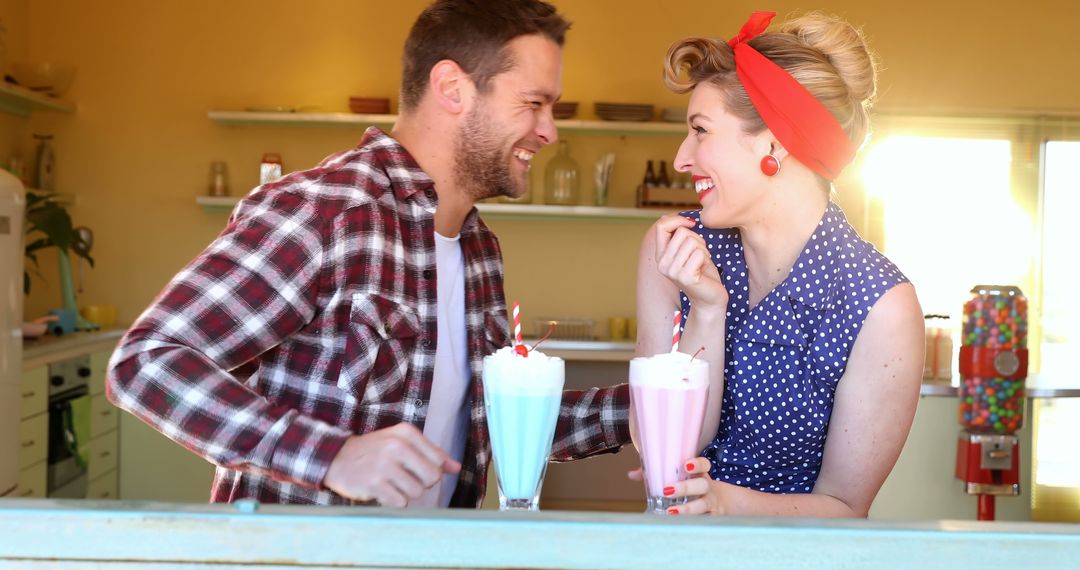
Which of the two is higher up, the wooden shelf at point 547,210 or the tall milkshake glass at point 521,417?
the wooden shelf at point 547,210

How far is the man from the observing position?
1.25 metres

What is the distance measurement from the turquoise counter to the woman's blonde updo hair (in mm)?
836

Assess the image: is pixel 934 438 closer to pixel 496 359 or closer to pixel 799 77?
pixel 799 77

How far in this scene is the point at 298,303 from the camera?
1457 millimetres

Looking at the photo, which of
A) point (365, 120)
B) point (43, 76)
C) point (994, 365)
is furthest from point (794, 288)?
point (43, 76)

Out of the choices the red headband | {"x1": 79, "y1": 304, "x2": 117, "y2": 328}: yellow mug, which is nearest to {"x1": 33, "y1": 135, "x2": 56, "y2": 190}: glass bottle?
{"x1": 79, "y1": 304, "x2": 117, "y2": 328}: yellow mug

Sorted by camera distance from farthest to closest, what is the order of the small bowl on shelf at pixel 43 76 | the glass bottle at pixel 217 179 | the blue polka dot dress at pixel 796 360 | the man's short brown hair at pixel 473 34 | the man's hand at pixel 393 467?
the glass bottle at pixel 217 179 < the small bowl on shelf at pixel 43 76 < the man's short brown hair at pixel 473 34 < the blue polka dot dress at pixel 796 360 < the man's hand at pixel 393 467

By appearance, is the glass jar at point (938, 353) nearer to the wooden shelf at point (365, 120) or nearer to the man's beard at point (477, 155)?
the wooden shelf at point (365, 120)

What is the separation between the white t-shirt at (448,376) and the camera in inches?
65.6

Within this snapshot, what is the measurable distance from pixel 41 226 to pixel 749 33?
159 inches

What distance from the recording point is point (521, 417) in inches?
48.2

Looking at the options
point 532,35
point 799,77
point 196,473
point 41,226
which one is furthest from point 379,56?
point 799,77

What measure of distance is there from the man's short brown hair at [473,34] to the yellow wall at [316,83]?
425cm

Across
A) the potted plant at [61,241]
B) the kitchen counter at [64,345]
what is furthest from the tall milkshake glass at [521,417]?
the potted plant at [61,241]
